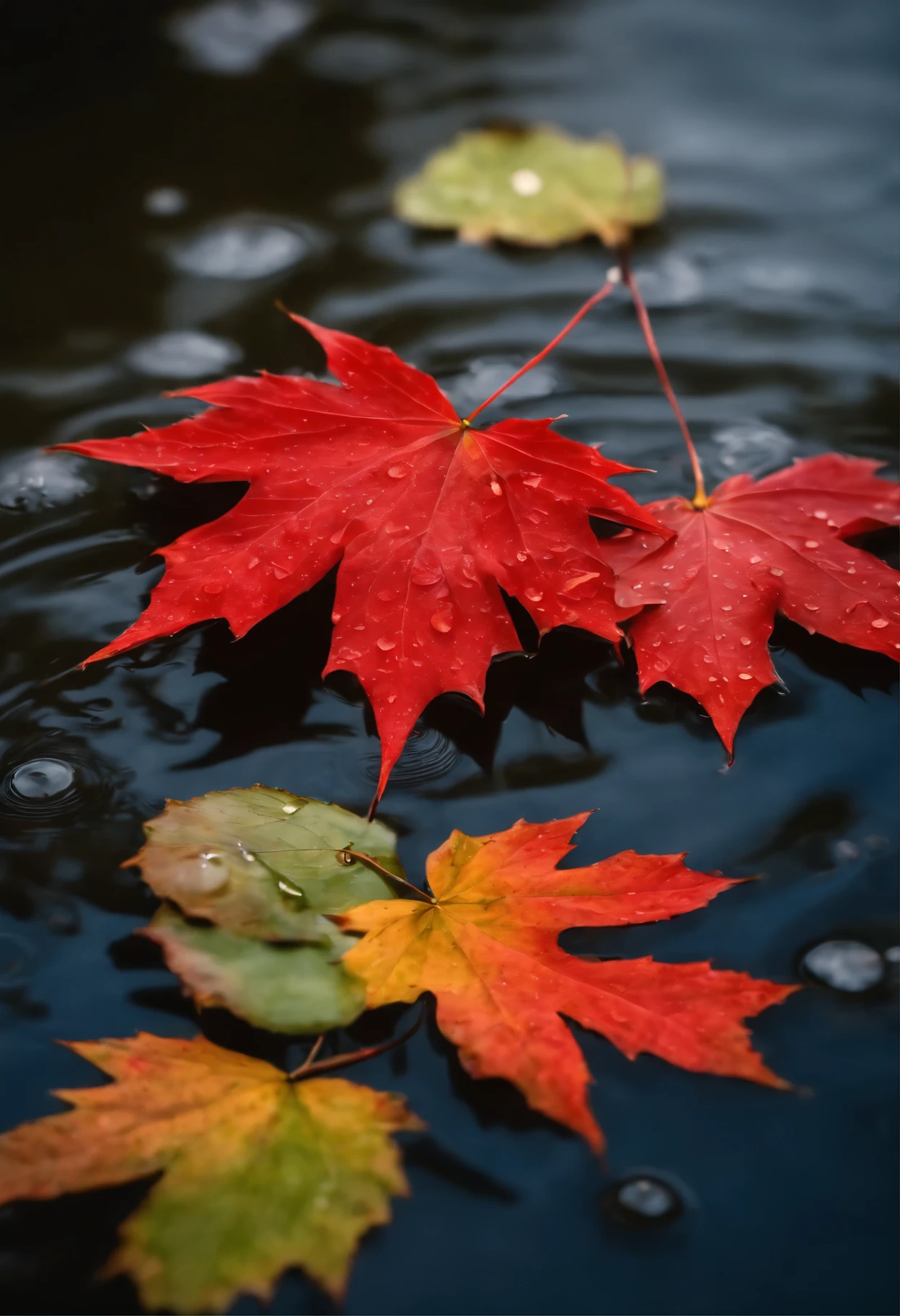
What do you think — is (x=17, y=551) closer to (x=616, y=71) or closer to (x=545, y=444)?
(x=545, y=444)

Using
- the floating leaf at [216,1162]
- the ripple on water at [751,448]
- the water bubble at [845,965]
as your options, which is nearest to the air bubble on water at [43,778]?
the floating leaf at [216,1162]

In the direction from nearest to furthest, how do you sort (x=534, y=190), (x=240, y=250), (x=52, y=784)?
(x=52, y=784), (x=240, y=250), (x=534, y=190)

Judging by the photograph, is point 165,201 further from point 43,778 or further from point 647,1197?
point 647,1197

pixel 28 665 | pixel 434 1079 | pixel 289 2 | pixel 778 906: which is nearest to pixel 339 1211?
pixel 434 1079

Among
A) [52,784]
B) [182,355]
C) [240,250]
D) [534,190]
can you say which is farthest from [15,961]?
[534,190]

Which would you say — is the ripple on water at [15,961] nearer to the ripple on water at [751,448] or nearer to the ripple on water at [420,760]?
the ripple on water at [420,760]

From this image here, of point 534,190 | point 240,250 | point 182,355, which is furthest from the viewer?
point 534,190
